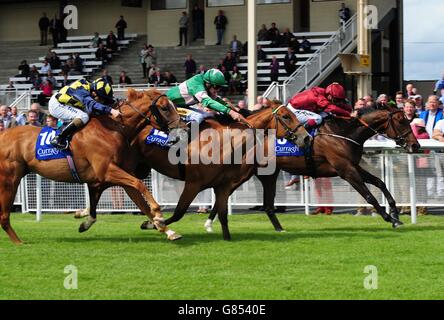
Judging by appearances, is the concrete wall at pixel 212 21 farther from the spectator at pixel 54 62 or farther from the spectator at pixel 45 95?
the spectator at pixel 45 95

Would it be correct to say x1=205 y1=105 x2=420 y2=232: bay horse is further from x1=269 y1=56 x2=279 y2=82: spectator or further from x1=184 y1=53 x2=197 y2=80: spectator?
x1=184 y1=53 x2=197 y2=80: spectator

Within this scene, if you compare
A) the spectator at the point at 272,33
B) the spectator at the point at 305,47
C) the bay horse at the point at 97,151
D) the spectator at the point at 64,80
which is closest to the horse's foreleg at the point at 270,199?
the bay horse at the point at 97,151

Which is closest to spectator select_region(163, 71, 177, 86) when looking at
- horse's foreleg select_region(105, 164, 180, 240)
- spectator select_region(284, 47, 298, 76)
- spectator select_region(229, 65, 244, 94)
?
spectator select_region(229, 65, 244, 94)

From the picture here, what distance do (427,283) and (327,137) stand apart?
568 cm

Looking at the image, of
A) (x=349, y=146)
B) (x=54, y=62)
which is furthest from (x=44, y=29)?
(x=349, y=146)

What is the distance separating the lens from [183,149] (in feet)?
39.9

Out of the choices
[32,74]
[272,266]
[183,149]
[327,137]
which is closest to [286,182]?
[327,137]

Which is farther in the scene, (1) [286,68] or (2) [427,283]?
(1) [286,68]

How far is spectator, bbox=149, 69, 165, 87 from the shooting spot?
90.2 feet

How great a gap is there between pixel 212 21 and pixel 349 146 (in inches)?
781

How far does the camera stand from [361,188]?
13336 millimetres

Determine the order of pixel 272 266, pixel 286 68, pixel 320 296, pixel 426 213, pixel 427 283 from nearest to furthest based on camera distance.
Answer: pixel 320 296
pixel 427 283
pixel 272 266
pixel 426 213
pixel 286 68

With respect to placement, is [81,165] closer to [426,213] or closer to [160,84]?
[426,213]

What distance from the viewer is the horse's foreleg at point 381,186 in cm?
1333
